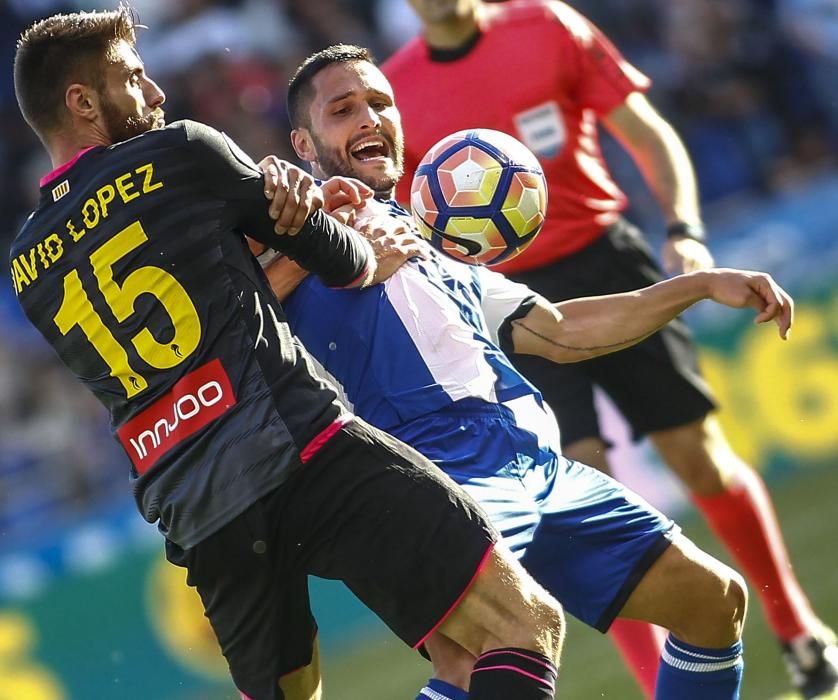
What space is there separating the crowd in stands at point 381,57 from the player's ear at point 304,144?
5.53m

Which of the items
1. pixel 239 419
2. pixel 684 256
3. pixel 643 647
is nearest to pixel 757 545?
pixel 643 647

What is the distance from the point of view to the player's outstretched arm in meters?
4.17

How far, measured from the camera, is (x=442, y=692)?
3.84m

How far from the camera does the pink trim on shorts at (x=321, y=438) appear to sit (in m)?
3.55

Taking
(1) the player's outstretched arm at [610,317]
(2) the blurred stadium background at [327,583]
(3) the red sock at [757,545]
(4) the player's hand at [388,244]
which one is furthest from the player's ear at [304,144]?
(2) the blurred stadium background at [327,583]

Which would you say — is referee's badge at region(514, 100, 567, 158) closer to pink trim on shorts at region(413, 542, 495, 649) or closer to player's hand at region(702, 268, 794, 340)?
player's hand at region(702, 268, 794, 340)

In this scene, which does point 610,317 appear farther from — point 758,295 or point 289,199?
point 289,199

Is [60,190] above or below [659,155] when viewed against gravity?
above

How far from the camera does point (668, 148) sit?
18.9 ft

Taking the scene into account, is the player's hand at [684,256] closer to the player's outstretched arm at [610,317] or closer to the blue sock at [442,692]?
the player's outstretched arm at [610,317]

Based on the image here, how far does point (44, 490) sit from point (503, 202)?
18.4 feet

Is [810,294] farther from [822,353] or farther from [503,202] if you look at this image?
[503,202]

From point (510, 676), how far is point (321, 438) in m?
0.73

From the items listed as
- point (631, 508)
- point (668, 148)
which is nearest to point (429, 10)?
point (668, 148)
